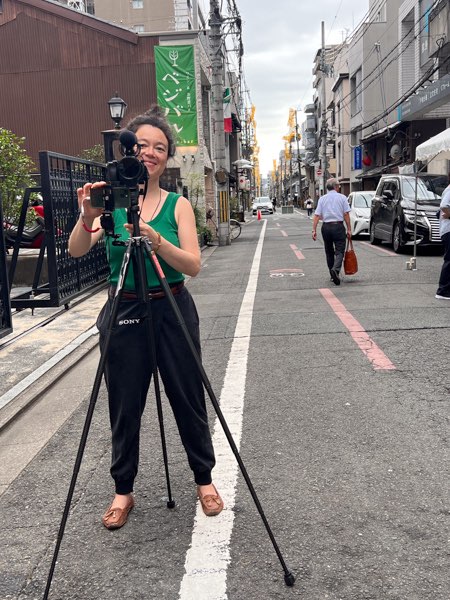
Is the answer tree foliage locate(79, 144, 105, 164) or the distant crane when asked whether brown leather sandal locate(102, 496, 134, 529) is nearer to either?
tree foliage locate(79, 144, 105, 164)

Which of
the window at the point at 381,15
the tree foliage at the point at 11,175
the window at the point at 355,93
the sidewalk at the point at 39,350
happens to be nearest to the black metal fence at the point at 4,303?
the sidewalk at the point at 39,350

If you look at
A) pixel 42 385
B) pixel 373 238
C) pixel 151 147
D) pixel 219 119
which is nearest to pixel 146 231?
pixel 151 147

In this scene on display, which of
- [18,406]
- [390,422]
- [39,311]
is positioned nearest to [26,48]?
[39,311]

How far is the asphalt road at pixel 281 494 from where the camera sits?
2592mm

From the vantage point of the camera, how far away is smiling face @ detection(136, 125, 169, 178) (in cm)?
297

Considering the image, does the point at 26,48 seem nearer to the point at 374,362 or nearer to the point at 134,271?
the point at 374,362

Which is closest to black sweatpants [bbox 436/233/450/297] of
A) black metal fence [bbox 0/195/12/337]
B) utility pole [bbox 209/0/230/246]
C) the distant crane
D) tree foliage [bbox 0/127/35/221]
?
black metal fence [bbox 0/195/12/337]

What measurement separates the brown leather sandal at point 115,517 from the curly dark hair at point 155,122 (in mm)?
1834

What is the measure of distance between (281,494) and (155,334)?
114cm

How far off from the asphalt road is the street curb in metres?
0.15

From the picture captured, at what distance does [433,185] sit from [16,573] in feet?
50.5

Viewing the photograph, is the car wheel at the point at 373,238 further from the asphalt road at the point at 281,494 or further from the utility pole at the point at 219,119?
the asphalt road at the point at 281,494

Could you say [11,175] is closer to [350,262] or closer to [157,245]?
[350,262]

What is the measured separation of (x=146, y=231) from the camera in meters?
2.65
